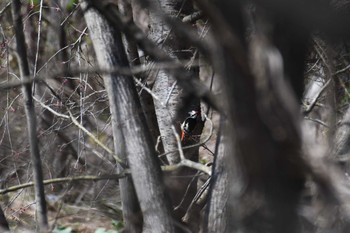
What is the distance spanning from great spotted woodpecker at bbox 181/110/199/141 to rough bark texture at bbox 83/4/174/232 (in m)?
1.57

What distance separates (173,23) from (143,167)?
1962 mm

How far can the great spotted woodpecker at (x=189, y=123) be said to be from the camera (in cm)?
590

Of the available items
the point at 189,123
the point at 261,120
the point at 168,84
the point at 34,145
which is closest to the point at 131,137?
the point at 34,145

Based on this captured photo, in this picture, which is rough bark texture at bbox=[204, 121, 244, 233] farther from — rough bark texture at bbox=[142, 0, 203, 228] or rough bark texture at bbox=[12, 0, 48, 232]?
rough bark texture at bbox=[142, 0, 203, 228]

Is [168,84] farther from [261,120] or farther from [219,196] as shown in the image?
[261,120]

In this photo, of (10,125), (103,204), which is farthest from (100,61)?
(10,125)

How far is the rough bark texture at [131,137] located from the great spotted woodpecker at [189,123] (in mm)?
1572

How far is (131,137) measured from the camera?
4168mm

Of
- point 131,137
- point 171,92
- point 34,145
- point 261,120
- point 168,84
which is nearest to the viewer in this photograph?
point 261,120

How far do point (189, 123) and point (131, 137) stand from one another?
1.88m

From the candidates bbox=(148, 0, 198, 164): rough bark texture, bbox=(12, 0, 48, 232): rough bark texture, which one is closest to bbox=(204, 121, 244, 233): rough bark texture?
bbox=(12, 0, 48, 232): rough bark texture

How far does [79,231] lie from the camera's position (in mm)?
5375

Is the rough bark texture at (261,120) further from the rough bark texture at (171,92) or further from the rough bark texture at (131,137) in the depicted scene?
the rough bark texture at (171,92)

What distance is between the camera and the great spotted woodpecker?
590 centimetres
